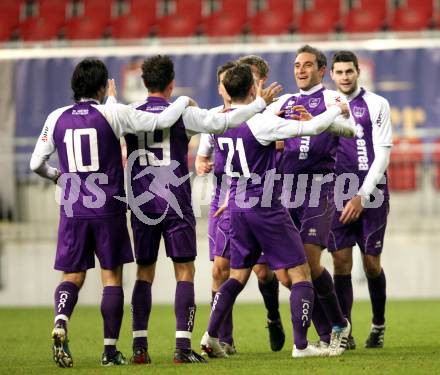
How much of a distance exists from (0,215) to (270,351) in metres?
7.53

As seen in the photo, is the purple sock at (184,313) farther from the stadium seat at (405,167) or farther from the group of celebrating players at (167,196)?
the stadium seat at (405,167)

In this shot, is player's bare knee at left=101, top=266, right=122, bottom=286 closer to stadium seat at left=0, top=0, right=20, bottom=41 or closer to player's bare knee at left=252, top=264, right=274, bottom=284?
player's bare knee at left=252, top=264, right=274, bottom=284

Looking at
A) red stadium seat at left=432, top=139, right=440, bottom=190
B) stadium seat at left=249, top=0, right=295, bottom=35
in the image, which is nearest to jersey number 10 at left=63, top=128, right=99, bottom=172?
red stadium seat at left=432, top=139, right=440, bottom=190

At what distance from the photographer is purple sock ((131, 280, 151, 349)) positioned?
6.97 metres

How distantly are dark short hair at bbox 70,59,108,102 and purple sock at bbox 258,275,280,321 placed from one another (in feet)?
7.35

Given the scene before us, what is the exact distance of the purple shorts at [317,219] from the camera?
24.7 ft

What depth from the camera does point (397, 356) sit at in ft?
23.5

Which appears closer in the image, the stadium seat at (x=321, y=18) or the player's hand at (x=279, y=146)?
the player's hand at (x=279, y=146)

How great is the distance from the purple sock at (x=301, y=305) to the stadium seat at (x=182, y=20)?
1206 cm

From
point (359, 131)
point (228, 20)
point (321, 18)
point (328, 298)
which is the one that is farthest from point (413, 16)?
point (328, 298)

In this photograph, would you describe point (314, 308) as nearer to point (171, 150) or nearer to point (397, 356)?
point (397, 356)

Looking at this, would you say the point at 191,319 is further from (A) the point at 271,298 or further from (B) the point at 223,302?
(A) the point at 271,298

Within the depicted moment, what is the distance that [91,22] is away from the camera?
62.2 ft

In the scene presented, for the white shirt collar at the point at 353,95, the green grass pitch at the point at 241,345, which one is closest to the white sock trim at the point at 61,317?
the green grass pitch at the point at 241,345
